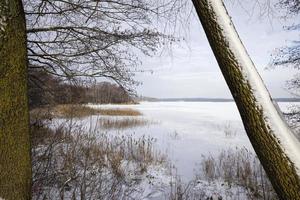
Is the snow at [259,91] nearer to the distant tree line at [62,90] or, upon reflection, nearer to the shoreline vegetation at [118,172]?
the distant tree line at [62,90]

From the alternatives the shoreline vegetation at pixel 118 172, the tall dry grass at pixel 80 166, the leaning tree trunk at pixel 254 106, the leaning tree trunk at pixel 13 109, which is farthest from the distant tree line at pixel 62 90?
the leaning tree trunk at pixel 254 106

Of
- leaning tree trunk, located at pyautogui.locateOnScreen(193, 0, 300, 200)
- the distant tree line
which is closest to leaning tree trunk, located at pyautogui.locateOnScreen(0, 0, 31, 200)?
leaning tree trunk, located at pyautogui.locateOnScreen(193, 0, 300, 200)

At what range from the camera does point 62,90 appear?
450 cm

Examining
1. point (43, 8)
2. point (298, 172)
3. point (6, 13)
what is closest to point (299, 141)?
point (298, 172)

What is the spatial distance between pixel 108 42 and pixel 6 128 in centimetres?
193

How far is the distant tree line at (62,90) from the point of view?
4.02m

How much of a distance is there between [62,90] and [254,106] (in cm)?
355

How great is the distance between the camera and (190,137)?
12266 millimetres

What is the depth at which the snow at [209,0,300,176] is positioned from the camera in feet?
4.67

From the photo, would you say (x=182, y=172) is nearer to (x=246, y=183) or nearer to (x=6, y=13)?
(x=246, y=183)

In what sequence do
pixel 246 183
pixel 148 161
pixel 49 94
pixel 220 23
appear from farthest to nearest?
1. pixel 148 161
2. pixel 246 183
3. pixel 49 94
4. pixel 220 23

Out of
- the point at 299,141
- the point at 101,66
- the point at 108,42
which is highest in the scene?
the point at 108,42

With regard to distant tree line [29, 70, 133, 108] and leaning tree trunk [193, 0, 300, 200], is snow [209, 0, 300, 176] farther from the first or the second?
distant tree line [29, 70, 133, 108]

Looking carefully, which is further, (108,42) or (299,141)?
(108,42)
